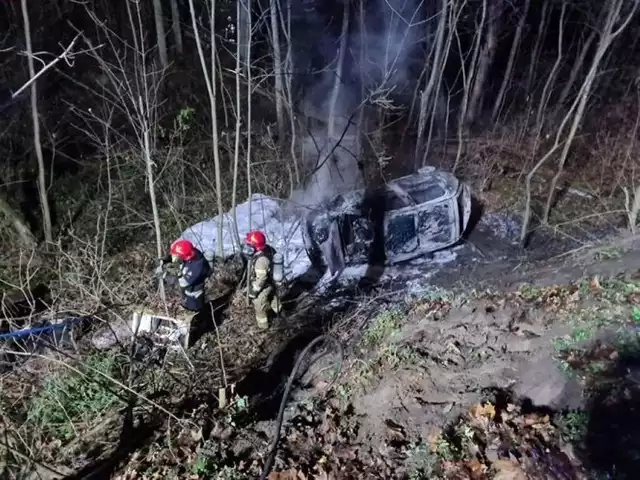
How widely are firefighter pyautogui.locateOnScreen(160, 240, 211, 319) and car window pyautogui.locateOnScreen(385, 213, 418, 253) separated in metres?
3.33

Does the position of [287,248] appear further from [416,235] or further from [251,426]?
[251,426]

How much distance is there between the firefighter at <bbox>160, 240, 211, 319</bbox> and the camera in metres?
6.91

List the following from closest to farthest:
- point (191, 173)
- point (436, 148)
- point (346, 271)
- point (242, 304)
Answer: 1. point (242, 304)
2. point (346, 271)
3. point (191, 173)
4. point (436, 148)

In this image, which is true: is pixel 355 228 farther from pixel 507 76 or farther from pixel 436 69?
pixel 507 76

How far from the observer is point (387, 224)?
8805 millimetres

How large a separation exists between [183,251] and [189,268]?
0.82 ft

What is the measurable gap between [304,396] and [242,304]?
259 cm

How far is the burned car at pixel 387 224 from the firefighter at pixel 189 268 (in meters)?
2.26

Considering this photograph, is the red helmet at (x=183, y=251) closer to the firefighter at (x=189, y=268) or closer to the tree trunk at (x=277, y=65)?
the firefighter at (x=189, y=268)

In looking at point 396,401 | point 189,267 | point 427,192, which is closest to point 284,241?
point 189,267

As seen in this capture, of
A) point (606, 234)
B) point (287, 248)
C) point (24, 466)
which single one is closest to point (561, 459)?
point (24, 466)

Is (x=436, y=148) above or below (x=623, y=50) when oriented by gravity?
below

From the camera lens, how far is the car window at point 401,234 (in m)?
8.82

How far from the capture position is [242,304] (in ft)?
26.4
